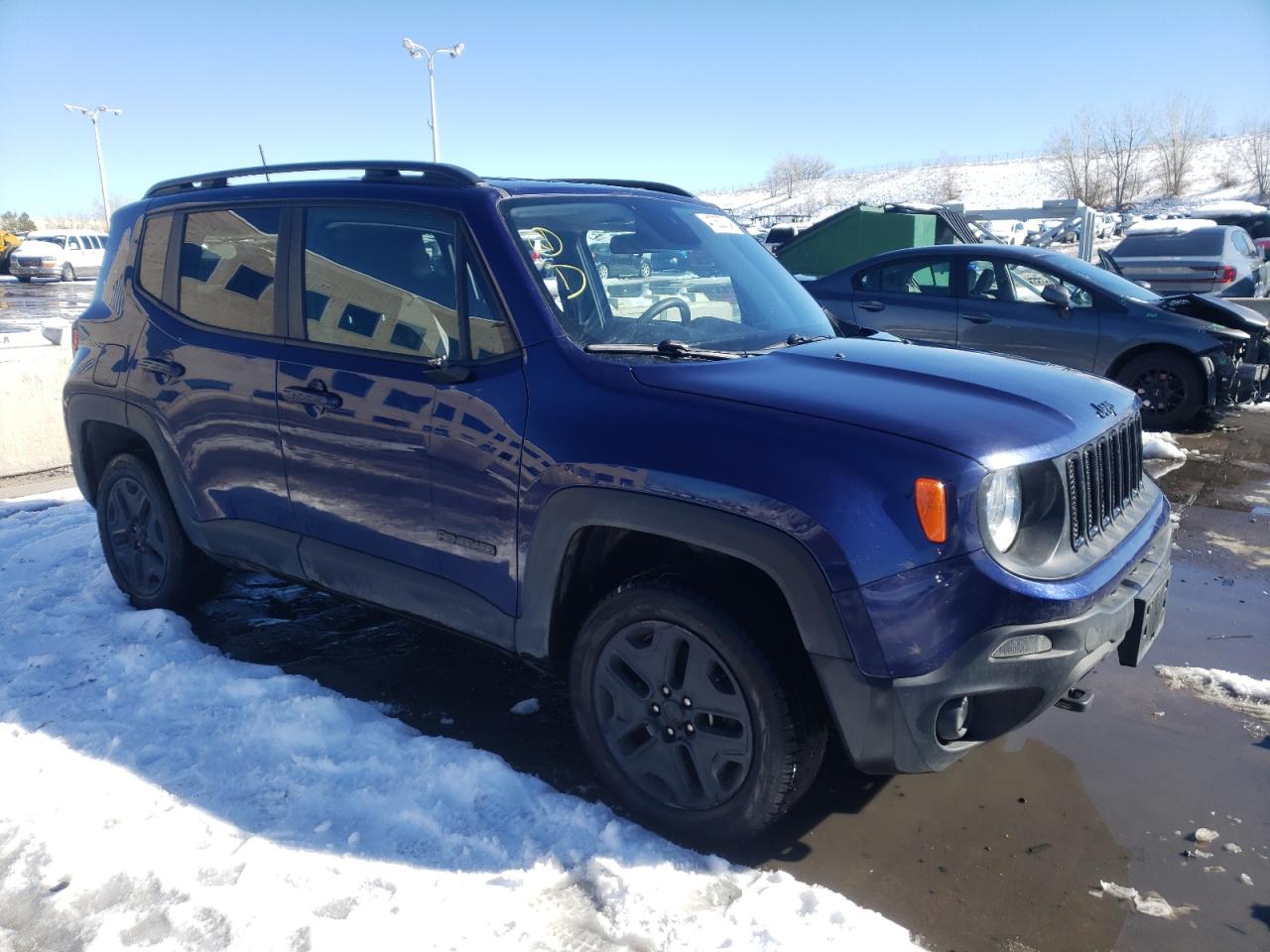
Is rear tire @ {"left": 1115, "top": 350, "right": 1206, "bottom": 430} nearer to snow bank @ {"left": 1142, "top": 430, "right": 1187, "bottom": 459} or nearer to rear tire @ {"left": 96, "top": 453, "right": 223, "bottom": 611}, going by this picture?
snow bank @ {"left": 1142, "top": 430, "right": 1187, "bottom": 459}

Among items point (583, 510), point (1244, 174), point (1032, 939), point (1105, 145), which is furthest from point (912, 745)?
A: point (1244, 174)

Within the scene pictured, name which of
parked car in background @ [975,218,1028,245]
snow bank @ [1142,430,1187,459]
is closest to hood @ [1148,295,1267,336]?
snow bank @ [1142,430,1187,459]

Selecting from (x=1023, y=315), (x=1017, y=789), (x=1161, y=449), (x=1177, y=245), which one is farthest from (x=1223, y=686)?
(x=1177, y=245)

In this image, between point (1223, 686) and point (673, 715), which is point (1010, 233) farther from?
point (673, 715)

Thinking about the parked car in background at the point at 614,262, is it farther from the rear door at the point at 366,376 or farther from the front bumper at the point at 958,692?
the front bumper at the point at 958,692

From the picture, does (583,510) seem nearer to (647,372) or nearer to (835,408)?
(647,372)

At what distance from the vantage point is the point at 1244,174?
62.3m

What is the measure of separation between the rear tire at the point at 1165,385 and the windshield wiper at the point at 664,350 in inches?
262

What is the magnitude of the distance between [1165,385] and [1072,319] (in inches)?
39.1

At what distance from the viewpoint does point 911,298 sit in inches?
360

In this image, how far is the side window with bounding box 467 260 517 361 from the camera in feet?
10.4

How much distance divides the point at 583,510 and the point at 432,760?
1080 mm

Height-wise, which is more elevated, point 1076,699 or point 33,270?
point 33,270

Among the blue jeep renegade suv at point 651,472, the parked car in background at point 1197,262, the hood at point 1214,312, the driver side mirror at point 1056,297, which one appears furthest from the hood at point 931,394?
the parked car in background at point 1197,262
